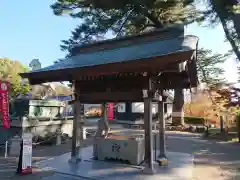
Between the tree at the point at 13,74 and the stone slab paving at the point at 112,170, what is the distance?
46.9 feet

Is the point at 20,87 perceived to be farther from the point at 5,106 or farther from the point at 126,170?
the point at 126,170

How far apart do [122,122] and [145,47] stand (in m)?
A: 20.1

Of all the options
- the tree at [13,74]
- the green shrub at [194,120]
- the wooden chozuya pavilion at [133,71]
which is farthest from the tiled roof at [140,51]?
the green shrub at [194,120]

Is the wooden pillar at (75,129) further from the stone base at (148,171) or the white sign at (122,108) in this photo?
the white sign at (122,108)

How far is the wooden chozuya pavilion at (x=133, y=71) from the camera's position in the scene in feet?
17.7

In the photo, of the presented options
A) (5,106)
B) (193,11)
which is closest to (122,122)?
(193,11)

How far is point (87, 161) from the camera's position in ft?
25.4

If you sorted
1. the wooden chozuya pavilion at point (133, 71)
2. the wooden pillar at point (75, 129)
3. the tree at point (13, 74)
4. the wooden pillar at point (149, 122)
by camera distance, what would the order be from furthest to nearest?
Result: 1. the tree at point (13, 74)
2. the wooden pillar at point (75, 129)
3. the wooden pillar at point (149, 122)
4. the wooden chozuya pavilion at point (133, 71)

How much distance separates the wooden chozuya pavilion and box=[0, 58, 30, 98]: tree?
14.2 meters

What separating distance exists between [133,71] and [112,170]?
3084 mm

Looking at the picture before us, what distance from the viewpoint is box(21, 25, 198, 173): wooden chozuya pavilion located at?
5.39 meters

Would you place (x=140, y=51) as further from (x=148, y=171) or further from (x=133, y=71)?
(x=148, y=171)

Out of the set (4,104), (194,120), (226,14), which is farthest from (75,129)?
(194,120)

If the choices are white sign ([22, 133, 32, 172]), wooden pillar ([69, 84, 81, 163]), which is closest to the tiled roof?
wooden pillar ([69, 84, 81, 163])
